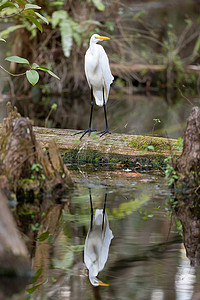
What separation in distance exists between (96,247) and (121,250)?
0.16 m

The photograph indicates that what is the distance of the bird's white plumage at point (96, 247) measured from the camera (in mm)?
2783

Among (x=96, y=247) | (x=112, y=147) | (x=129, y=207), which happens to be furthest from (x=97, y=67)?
(x=96, y=247)

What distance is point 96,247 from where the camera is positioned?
10.3 feet

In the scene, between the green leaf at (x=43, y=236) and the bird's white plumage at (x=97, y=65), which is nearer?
the green leaf at (x=43, y=236)

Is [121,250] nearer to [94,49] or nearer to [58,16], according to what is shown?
[94,49]

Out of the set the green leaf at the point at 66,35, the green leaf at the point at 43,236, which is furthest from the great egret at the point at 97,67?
the green leaf at the point at 66,35

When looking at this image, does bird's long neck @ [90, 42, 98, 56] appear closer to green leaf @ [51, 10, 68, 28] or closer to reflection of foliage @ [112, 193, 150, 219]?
reflection of foliage @ [112, 193, 150, 219]

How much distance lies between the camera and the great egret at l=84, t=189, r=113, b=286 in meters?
2.78

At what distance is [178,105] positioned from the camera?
10305mm

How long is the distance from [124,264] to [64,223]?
2.61 ft

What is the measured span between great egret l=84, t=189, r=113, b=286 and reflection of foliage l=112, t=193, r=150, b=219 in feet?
0.30

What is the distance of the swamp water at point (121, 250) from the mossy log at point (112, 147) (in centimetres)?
51

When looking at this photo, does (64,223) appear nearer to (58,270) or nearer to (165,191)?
(58,270)

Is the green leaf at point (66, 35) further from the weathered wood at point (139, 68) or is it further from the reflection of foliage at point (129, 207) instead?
the reflection of foliage at point (129, 207)
